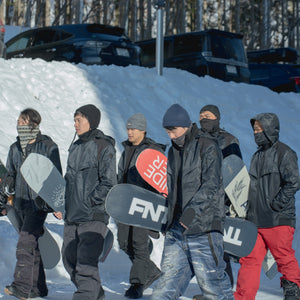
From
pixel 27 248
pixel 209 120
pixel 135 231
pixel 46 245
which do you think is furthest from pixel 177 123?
pixel 46 245

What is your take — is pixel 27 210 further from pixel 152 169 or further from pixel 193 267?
pixel 193 267

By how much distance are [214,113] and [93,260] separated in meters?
1.80

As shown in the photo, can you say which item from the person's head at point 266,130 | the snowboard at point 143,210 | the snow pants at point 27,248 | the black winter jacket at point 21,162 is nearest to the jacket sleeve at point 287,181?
the person's head at point 266,130

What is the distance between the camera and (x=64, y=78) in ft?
38.9

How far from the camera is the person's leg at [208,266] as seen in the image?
3818 mm

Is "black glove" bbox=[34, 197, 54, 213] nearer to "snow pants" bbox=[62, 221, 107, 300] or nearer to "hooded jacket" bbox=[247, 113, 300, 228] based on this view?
"snow pants" bbox=[62, 221, 107, 300]

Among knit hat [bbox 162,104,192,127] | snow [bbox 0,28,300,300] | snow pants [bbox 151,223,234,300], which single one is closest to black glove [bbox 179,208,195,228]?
snow pants [bbox 151,223,234,300]

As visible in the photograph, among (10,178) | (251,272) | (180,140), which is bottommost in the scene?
(251,272)

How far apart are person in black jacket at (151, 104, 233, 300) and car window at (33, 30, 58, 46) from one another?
399 inches

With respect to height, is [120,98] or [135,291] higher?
[120,98]

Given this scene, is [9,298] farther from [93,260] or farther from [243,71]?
[243,71]

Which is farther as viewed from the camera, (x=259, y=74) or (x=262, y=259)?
(x=259, y=74)

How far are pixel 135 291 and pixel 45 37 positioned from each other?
9406 millimetres

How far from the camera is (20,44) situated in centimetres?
1462
